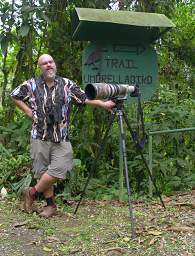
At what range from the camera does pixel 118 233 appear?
463 centimetres

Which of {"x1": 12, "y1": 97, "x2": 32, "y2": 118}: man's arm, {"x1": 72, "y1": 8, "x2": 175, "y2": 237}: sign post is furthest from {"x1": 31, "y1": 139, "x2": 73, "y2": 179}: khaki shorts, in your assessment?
{"x1": 72, "y1": 8, "x2": 175, "y2": 237}: sign post

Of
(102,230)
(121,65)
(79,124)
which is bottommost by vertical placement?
(102,230)

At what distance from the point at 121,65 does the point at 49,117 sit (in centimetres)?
134

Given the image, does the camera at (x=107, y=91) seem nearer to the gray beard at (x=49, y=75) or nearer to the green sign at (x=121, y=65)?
the gray beard at (x=49, y=75)

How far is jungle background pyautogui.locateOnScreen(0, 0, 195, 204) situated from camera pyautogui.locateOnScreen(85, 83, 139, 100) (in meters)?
1.32

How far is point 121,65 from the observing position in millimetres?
6133

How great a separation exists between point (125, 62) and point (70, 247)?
255 centimetres

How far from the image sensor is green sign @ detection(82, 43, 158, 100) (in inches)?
239

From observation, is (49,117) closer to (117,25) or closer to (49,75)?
(49,75)

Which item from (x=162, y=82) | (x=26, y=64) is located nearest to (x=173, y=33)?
(x=162, y=82)

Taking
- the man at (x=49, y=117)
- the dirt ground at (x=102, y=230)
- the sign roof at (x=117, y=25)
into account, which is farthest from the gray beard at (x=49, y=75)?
the dirt ground at (x=102, y=230)

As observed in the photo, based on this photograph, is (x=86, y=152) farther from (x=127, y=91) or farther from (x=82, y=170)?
(x=127, y=91)

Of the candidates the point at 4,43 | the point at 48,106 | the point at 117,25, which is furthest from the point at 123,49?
the point at 4,43

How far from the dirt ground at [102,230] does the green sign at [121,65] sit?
1413 millimetres
